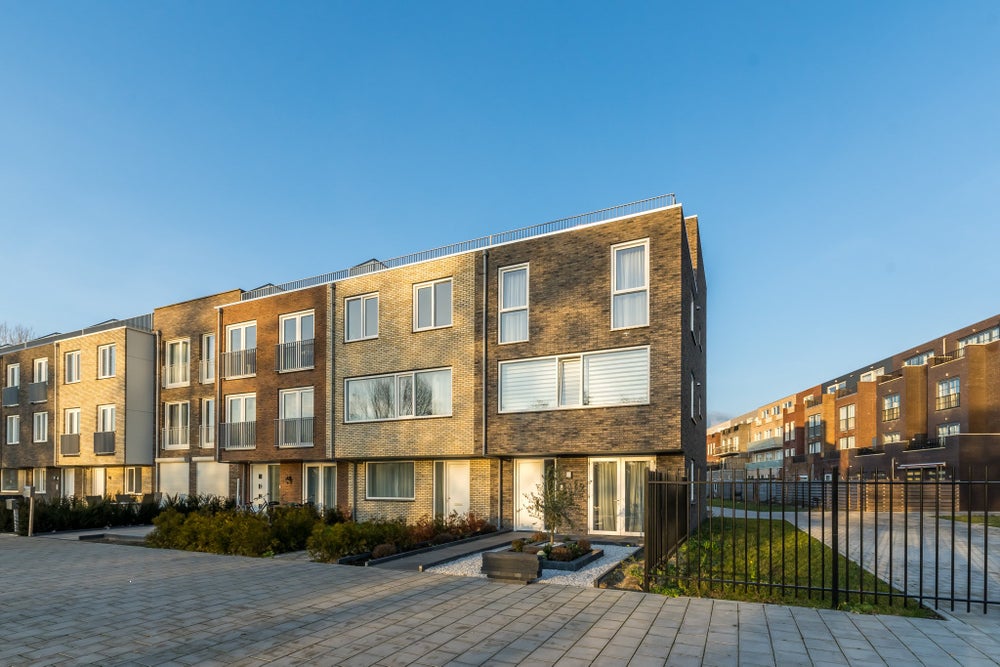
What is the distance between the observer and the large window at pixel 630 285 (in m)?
16.5

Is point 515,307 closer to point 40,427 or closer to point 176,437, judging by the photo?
point 176,437

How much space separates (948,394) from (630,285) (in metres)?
39.2

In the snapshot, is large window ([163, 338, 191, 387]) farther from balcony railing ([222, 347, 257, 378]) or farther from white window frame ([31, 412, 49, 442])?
white window frame ([31, 412, 49, 442])

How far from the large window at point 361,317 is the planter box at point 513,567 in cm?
1168

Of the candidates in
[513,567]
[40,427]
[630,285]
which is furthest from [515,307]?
[40,427]

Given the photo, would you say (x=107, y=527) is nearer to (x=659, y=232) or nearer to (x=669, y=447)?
(x=669, y=447)

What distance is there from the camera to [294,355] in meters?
23.4

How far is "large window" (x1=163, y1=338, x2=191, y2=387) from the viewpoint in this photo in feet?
94.7

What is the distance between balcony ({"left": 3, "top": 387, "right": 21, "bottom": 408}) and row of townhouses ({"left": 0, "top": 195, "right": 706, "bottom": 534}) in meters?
8.25

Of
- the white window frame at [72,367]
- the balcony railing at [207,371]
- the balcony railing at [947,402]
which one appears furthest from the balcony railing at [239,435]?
the balcony railing at [947,402]

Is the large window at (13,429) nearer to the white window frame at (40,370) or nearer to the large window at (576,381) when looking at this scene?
the white window frame at (40,370)

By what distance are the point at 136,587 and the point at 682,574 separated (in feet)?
28.2

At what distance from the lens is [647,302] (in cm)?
1639

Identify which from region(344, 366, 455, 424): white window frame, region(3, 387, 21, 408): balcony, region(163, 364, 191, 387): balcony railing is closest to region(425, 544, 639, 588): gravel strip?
region(344, 366, 455, 424): white window frame
